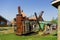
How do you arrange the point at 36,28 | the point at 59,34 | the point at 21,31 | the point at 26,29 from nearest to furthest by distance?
the point at 59,34 < the point at 21,31 < the point at 26,29 < the point at 36,28

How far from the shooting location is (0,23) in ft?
184

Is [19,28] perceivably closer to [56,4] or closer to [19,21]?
[19,21]

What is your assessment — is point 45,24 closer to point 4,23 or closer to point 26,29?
point 26,29

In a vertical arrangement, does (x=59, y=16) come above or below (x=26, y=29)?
above

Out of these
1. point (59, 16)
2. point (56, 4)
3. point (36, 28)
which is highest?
point (56, 4)

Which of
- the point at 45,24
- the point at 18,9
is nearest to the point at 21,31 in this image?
the point at 18,9

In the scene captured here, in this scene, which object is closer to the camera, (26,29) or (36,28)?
(26,29)

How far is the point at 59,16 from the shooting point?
8.63m

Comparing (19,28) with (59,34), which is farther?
(19,28)

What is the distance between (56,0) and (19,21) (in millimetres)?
17306

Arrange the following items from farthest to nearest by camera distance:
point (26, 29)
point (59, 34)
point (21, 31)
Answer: point (26, 29), point (21, 31), point (59, 34)

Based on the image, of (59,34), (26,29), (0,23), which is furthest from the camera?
(0,23)

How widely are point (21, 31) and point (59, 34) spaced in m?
16.7

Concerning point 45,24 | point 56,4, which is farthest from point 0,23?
point 56,4
